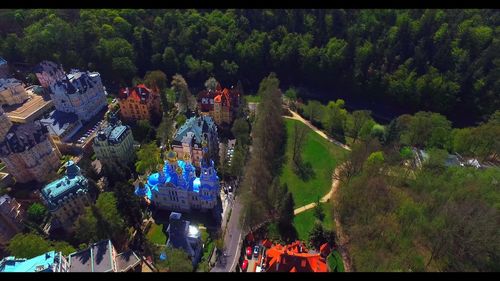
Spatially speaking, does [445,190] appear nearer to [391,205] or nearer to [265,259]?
[391,205]

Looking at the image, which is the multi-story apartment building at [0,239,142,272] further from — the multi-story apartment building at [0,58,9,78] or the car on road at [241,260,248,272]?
the multi-story apartment building at [0,58,9,78]

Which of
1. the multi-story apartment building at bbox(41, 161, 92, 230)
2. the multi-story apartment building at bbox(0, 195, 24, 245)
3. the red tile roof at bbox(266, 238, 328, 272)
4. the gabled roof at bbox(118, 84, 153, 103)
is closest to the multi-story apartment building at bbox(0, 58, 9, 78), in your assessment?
the gabled roof at bbox(118, 84, 153, 103)

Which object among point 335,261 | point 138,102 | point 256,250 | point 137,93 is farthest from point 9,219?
point 335,261

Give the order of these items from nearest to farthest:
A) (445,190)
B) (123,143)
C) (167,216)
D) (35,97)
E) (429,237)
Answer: (429,237), (445,190), (167,216), (123,143), (35,97)

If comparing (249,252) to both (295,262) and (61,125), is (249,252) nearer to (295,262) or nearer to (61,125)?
(295,262)

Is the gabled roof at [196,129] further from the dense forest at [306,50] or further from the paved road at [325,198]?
the dense forest at [306,50]

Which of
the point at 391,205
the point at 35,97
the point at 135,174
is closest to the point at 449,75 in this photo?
the point at 391,205

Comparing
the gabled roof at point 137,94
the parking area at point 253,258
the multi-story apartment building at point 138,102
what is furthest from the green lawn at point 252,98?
the parking area at point 253,258
